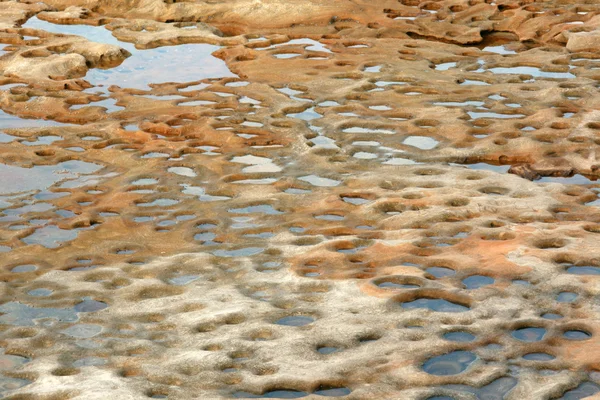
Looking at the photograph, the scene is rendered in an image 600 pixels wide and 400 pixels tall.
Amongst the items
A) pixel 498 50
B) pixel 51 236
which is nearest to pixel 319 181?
pixel 51 236

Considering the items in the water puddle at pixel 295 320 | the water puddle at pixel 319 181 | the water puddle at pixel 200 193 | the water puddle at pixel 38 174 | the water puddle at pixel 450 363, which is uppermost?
A: the water puddle at pixel 450 363

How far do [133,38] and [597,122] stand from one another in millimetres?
4830

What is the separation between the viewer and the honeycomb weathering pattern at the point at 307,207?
345 cm

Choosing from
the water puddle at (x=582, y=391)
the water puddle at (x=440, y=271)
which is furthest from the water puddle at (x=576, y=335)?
the water puddle at (x=440, y=271)

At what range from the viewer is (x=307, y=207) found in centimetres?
517

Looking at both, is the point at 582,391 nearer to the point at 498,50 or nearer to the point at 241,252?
the point at 241,252

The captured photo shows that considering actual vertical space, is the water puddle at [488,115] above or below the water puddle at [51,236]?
above

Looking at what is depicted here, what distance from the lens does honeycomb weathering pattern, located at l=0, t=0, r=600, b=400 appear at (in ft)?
11.3

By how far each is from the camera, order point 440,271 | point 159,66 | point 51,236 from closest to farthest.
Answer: point 440,271, point 51,236, point 159,66

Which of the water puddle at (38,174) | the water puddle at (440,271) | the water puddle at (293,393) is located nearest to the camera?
the water puddle at (293,393)

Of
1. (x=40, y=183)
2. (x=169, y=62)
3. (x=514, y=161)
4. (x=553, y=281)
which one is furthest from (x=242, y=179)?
(x=169, y=62)

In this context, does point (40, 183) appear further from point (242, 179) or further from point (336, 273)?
point (336, 273)

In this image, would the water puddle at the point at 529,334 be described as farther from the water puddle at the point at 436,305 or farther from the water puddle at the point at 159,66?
the water puddle at the point at 159,66

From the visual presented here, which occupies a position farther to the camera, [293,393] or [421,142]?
[421,142]
